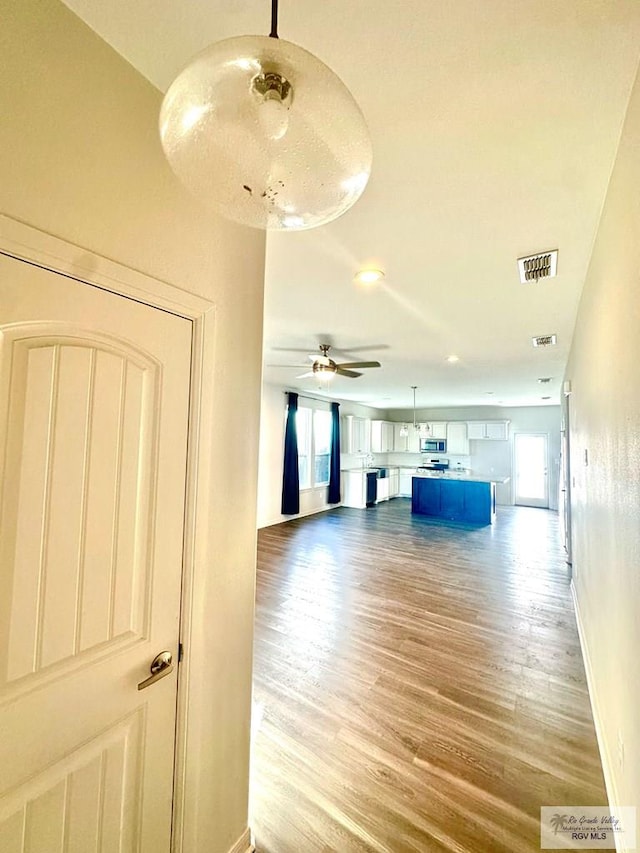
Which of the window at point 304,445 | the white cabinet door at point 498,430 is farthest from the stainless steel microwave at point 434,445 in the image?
the window at point 304,445

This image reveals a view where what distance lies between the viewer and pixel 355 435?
30.7 ft

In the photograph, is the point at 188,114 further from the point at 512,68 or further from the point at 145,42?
the point at 512,68

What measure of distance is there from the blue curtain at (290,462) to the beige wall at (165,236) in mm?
5510

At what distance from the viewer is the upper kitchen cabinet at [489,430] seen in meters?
9.51

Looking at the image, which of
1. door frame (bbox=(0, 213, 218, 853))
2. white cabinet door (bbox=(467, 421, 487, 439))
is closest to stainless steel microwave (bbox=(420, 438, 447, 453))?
white cabinet door (bbox=(467, 421, 487, 439))

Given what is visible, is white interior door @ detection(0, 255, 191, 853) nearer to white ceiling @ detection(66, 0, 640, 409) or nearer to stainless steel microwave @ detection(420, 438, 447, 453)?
white ceiling @ detection(66, 0, 640, 409)

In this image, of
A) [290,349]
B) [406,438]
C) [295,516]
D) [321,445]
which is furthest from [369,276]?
[406,438]

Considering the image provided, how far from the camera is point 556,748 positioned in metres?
1.83

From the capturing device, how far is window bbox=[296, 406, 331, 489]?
7.60 metres

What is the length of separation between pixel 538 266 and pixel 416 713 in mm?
2797

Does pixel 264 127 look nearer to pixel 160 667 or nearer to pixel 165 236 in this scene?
pixel 165 236

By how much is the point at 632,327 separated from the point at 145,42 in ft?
5.72

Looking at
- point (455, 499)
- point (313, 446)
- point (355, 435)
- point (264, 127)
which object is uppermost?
point (264, 127)

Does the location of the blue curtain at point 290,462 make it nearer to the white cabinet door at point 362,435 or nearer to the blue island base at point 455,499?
the white cabinet door at point 362,435
